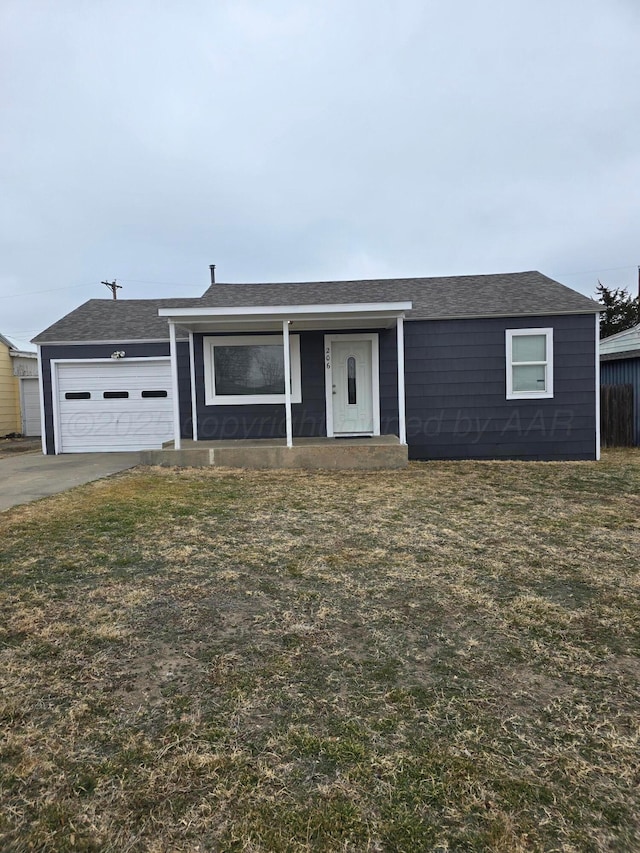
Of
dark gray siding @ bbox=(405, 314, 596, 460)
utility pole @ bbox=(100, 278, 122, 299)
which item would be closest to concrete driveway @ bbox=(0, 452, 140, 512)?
dark gray siding @ bbox=(405, 314, 596, 460)

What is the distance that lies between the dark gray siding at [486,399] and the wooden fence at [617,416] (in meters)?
→ 2.76

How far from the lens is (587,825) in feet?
5.04

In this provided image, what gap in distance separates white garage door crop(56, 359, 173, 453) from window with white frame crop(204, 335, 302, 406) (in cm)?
186

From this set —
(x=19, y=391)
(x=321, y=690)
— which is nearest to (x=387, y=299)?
(x=321, y=690)

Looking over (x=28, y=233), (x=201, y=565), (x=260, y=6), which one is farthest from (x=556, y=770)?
(x=28, y=233)

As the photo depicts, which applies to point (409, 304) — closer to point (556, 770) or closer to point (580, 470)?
point (580, 470)

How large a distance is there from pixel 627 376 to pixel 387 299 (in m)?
6.47

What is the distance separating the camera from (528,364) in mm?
9758

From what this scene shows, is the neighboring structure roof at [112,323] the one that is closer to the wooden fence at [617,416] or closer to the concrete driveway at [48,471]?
the concrete driveway at [48,471]

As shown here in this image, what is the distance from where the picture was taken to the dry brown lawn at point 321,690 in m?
1.57

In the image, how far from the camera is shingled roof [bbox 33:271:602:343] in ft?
31.9

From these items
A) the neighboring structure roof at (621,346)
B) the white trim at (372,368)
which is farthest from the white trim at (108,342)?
the neighboring structure roof at (621,346)

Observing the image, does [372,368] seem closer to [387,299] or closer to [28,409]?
[387,299]

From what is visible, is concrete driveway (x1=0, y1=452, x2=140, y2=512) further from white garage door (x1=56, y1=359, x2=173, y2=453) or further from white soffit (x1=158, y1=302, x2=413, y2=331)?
white soffit (x1=158, y1=302, x2=413, y2=331)
